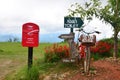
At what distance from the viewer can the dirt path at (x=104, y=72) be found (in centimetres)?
1186

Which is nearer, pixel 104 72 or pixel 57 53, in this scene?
pixel 104 72

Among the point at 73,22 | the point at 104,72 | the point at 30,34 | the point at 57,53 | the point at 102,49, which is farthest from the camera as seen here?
the point at 102,49

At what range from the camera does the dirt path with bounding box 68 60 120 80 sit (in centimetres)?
1186

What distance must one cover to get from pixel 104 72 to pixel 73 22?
7.65 feet

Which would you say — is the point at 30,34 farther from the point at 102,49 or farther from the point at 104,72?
the point at 102,49

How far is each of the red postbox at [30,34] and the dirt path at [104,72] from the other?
175cm

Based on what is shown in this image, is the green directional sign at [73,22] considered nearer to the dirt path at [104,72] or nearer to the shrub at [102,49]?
the dirt path at [104,72]

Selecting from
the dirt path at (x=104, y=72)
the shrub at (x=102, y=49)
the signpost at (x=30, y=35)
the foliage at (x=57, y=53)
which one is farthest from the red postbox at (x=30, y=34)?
the shrub at (x=102, y=49)

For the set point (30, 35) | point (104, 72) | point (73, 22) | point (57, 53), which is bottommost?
point (104, 72)

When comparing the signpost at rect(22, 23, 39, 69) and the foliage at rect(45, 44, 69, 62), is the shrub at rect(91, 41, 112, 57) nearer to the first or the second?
the foliage at rect(45, 44, 69, 62)

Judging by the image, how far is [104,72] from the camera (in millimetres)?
12383

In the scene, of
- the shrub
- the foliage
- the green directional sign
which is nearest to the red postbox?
the green directional sign

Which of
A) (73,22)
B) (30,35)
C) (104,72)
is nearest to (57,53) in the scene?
(73,22)

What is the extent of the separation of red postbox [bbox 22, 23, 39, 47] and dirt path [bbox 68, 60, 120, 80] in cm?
175
